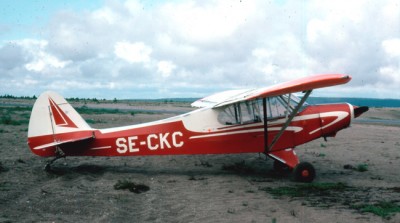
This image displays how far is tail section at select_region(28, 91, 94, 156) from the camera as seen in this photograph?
9.22 meters

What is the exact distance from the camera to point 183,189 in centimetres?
818

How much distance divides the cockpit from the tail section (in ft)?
12.1

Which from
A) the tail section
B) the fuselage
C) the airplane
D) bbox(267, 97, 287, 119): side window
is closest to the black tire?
the airplane

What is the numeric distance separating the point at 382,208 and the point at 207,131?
4.57 meters

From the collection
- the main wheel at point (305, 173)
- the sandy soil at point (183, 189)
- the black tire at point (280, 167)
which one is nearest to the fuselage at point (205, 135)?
the sandy soil at point (183, 189)

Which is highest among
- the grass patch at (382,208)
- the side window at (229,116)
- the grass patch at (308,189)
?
the side window at (229,116)

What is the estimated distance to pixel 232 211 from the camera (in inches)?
252

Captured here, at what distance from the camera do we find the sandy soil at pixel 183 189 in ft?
20.1

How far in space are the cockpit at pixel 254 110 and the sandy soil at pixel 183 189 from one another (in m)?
1.55

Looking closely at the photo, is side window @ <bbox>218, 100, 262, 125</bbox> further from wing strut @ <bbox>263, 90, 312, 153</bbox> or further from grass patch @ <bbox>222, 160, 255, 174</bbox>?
grass patch @ <bbox>222, 160, 255, 174</bbox>

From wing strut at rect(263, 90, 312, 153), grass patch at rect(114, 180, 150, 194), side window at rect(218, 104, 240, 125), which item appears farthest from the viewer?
side window at rect(218, 104, 240, 125)

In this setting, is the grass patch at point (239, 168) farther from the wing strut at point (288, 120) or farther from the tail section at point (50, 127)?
the tail section at point (50, 127)

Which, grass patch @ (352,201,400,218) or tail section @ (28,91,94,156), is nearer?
grass patch @ (352,201,400,218)

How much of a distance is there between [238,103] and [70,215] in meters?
5.06
